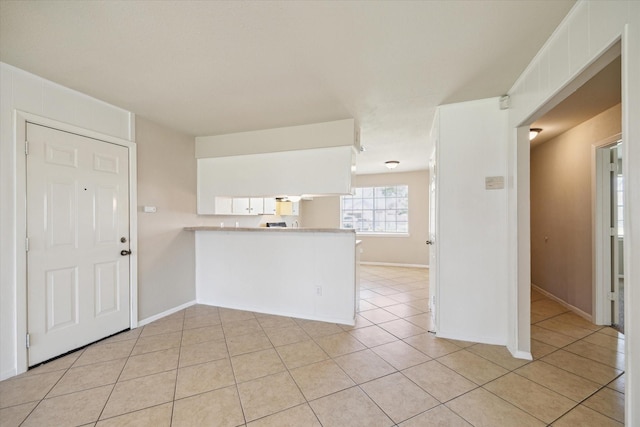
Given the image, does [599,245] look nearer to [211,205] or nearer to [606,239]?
[606,239]

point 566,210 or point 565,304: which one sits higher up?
point 566,210

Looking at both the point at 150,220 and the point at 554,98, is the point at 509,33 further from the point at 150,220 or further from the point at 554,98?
the point at 150,220

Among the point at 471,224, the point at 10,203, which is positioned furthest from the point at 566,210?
the point at 10,203

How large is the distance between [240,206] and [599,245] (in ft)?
16.1

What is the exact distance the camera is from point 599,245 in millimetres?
3178

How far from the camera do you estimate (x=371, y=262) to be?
7.20m

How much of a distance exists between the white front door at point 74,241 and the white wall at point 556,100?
12.9 feet

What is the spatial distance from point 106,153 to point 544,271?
6385 mm

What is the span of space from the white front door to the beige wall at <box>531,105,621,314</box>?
5.50m

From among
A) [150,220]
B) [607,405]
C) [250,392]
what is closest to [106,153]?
[150,220]

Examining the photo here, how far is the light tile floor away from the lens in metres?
1.71

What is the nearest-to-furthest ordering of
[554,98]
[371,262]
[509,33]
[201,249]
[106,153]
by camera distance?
1. [509,33]
2. [554,98]
3. [106,153]
4. [201,249]
5. [371,262]

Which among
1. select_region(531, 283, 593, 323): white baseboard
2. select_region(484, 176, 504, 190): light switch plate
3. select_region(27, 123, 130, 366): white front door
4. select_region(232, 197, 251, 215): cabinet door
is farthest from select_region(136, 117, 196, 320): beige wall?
select_region(531, 283, 593, 323): white baseboard

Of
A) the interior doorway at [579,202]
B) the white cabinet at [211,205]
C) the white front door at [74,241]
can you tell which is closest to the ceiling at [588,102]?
the interior doorway at [579,202]
